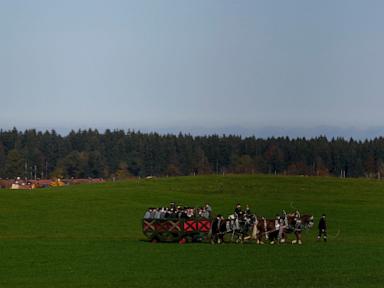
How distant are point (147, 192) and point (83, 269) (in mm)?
60501

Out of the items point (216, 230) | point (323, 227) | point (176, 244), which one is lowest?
point (176, 244)

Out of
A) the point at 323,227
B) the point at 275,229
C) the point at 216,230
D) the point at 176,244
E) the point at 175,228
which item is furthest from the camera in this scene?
the point at 323,227

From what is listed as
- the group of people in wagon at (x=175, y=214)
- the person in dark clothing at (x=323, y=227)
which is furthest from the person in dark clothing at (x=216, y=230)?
the person in dark clothing at (x=323, y=227)

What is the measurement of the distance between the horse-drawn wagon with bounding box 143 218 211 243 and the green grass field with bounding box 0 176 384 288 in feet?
3.42

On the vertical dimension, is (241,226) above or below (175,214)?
below

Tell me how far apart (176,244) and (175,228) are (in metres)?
1.45

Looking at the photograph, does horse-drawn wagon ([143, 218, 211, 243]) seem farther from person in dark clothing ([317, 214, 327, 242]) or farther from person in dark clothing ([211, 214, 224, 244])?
person in dark clothing ([317, 214, 327, 242])

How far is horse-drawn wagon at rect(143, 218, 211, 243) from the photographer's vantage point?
2159 inches

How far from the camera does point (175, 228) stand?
180ft

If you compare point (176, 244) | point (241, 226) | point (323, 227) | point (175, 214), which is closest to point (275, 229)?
point (241, 226)

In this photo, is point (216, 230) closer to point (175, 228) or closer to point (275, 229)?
point (175, 228)

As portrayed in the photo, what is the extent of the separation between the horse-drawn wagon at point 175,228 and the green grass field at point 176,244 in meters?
1.04

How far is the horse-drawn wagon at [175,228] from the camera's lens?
54844mm

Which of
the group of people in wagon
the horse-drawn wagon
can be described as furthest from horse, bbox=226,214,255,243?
the group of people in wagon
